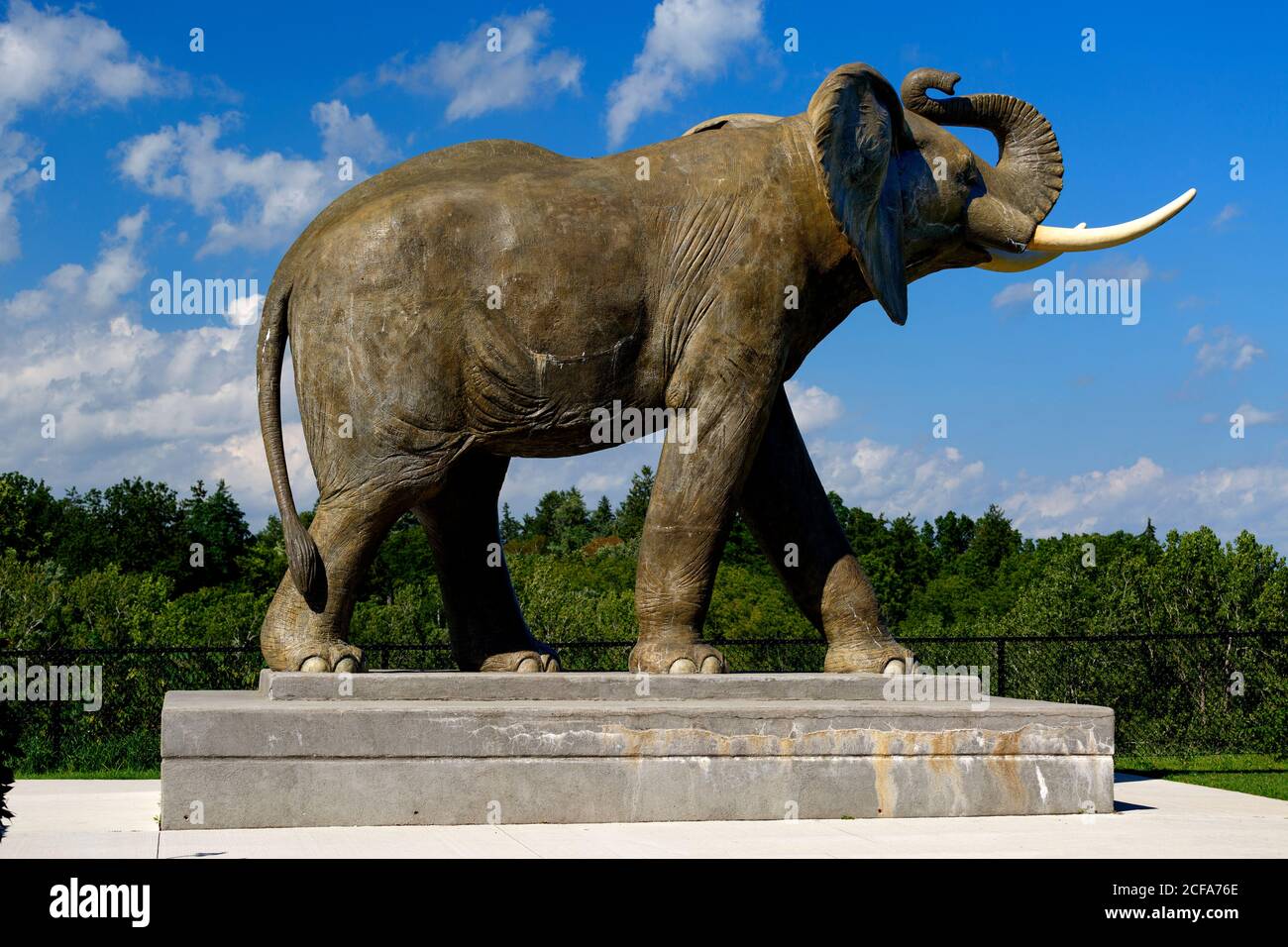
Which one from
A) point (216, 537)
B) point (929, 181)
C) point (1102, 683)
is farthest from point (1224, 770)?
point (216, 537)

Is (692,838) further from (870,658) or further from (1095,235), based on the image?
(1095,235)

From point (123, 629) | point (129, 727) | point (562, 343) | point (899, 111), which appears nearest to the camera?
point (562, 343)

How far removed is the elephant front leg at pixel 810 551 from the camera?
9969 millimetres

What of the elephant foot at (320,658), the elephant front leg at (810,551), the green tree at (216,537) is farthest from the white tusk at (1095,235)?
the green tree at (216,537)

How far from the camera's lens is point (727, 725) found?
8555 mm

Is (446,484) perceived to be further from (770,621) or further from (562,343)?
(770,621)

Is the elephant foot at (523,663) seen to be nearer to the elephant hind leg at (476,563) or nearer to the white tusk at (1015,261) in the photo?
the elephant hind leg at (476,563)

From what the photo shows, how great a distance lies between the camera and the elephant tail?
8.90 meters

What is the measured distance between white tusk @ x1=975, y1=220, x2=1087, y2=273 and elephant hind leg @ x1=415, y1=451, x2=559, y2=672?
352 cm

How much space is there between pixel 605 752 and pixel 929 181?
4268 mm

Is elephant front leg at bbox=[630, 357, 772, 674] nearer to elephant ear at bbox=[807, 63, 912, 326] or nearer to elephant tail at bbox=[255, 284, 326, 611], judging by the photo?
elephant ear at bbox=[807, 63, 912, 326]

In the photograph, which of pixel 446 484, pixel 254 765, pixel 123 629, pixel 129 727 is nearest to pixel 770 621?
pixel 123 629

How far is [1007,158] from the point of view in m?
10.4

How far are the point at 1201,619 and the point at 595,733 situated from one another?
13390mm
